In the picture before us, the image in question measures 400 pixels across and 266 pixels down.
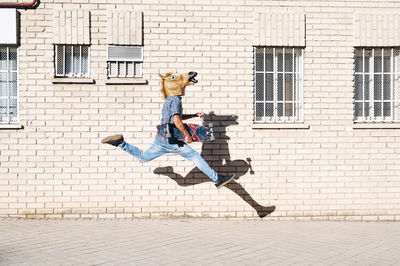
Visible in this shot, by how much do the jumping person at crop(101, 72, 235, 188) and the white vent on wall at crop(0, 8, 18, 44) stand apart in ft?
8.01

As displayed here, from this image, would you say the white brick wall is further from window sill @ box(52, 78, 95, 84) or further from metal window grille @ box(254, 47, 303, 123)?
metal window grille @ box(254, 47, 303, 123)

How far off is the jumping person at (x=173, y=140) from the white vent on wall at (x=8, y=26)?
2.44 metres

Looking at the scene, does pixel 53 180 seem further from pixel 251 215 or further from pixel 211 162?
pixel 251 215

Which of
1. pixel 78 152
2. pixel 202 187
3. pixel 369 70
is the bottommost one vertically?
pixel 202 187

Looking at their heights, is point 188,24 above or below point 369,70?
above

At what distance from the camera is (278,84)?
9500 mm

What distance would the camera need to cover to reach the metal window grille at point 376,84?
31.4 ft

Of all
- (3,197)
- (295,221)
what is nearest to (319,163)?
(295,221)

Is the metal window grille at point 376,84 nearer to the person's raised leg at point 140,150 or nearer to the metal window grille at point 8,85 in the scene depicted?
the person's raised leg at point 140,150

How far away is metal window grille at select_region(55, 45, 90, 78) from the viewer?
9117 millimetres

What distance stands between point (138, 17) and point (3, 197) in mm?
3754

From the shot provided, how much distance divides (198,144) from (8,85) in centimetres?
339

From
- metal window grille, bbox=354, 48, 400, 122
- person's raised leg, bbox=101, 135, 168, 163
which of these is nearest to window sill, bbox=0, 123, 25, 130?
person's raised leg, bbox=101, 135, 168, 163

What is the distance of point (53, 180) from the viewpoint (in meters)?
8.99
